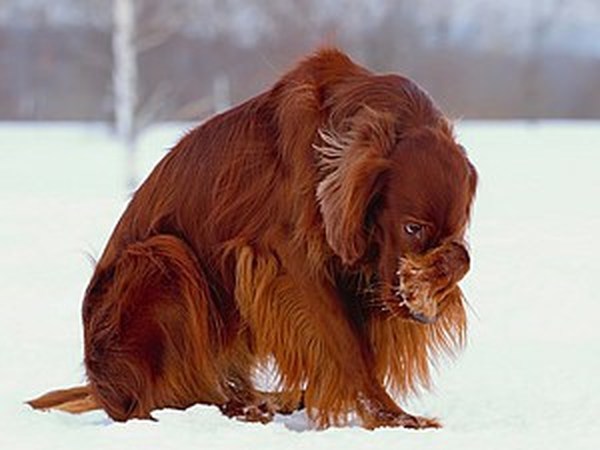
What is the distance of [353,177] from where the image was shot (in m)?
3.67

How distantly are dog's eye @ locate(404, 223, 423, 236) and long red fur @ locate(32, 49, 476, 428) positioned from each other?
0.12ft

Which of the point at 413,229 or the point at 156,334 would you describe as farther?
the point at 156,334

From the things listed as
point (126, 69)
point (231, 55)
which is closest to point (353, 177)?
point (126, 69)

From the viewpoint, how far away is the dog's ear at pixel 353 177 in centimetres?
367

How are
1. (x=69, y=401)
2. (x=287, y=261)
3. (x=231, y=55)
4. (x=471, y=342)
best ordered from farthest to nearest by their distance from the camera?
(x=231, y=55), (x=471, y=342), (x=69, y=401), (x=287, y=261)

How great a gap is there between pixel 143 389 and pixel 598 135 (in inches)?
724

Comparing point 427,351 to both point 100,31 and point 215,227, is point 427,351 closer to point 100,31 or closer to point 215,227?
point 215,227

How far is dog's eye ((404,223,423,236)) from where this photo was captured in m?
3.63

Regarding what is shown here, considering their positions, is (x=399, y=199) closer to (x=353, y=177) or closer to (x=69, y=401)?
(x=353, y=177)

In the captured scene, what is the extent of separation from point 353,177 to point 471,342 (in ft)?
6.05

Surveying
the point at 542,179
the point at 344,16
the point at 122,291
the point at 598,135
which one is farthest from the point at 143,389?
the point at 344,16

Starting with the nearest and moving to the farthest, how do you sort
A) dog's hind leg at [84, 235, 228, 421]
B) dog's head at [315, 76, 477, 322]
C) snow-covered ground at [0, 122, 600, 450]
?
snow-covered ground at [0, 122, 600, 450]
dog's head at [315, 76, 477, 322]
dog's hind leg at [84, 235, 228, 421]

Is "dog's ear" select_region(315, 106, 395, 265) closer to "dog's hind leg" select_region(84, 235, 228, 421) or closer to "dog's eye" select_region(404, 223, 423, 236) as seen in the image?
"dog's eye" select_region(404, 223, 423, 236)

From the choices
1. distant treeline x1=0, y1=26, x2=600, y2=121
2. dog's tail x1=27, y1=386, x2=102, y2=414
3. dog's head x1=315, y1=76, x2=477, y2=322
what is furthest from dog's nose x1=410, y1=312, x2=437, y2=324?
distant treeline x1=0, y1=26, x2=600, y2=121
